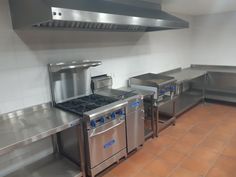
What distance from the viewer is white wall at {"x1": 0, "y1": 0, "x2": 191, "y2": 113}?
6.01 ft

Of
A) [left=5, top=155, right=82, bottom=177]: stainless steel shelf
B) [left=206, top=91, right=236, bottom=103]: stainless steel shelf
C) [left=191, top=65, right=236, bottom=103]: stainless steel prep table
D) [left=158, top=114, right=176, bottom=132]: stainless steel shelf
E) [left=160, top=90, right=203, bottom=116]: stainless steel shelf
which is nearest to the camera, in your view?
[left=5, top=155, right=82, bottom=177]: stainless steel shelf

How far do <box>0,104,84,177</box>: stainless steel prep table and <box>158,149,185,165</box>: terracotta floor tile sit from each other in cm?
→ 106

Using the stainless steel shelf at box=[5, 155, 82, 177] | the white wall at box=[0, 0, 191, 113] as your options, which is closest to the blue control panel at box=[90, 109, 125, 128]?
the stainless steel shelf at box=[5, 155, 82, 177]

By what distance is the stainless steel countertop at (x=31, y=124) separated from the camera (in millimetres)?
1461

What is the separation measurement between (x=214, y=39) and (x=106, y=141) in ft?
12.2

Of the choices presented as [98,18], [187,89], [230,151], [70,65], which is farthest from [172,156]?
[187,89]

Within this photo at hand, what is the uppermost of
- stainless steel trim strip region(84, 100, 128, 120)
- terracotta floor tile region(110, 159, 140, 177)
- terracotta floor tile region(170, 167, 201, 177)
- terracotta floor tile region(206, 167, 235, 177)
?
stainless steel trim strip region(84, 100, 128, 120)

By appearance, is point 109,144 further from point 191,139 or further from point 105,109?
point 191,139

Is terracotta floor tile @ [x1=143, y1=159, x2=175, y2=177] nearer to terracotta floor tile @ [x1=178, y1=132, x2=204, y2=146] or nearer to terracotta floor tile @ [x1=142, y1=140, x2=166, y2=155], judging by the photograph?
terracotta floor tile @ [x1=142, y1=140, x2=166, y2=155]

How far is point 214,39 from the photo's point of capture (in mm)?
4438

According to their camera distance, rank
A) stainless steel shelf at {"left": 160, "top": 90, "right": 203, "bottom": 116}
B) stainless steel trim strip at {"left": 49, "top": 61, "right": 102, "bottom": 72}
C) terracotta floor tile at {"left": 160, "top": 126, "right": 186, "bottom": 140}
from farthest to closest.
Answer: stainless steel shelf at {"left": 160, "top": 90, "right": 203, "bottom": 116} → terracotta floor tile at {"left": 160, "top": 126, "right": 186, "bottom": 140} → stainless steel trim strip at {"left": 49, "top": 61, "right": 102, "bottom": 72}

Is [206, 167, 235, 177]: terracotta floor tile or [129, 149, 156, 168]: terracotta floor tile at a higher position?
[206, 167, 235, 177]: terracotta floor tile

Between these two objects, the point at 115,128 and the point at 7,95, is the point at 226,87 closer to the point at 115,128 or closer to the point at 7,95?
the point at 115,128

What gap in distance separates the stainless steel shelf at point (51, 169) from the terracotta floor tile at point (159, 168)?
2.54ft
